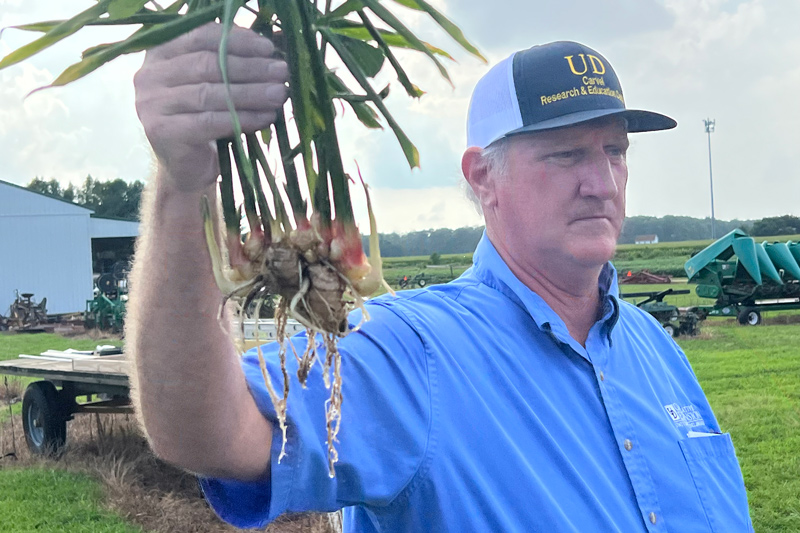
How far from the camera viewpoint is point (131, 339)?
3.90ft

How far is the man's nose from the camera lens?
1848mm

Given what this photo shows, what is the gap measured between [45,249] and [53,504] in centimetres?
2972

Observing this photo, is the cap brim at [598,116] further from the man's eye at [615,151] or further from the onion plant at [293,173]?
the onion plant at [293,173]

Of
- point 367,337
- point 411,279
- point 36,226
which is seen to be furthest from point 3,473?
point 36,226

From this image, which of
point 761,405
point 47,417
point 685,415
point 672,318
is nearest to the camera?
point 685,415

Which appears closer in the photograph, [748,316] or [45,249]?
[748,316]

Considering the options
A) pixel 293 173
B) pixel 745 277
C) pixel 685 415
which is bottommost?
pixel 745 277

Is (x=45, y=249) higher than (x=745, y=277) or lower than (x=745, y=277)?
higher

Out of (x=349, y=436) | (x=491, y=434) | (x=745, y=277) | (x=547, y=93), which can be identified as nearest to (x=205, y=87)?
(x=349, y=436)

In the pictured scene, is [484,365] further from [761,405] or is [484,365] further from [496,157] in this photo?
[761,405]

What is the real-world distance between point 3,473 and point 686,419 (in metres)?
6.64

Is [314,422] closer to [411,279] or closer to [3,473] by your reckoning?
[3,473]

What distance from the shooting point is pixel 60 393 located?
23.7 feet

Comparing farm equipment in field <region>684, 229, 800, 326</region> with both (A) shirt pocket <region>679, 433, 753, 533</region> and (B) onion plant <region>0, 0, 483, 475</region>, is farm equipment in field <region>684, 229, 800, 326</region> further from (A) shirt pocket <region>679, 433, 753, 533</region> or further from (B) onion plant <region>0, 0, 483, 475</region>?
(B) onion plant <region>0, 0, 483, 475</region>
